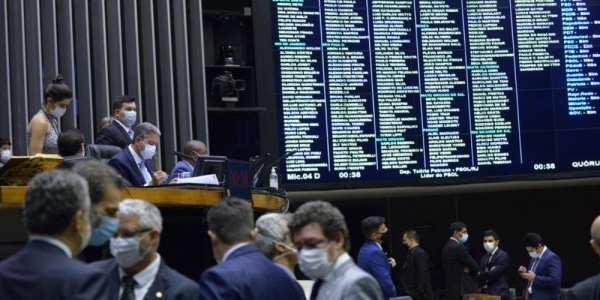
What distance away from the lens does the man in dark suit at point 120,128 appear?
23.5ft

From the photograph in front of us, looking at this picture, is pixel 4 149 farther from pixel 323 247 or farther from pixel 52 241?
pixel 52 241

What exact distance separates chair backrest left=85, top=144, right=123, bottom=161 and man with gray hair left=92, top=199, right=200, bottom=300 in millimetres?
3247

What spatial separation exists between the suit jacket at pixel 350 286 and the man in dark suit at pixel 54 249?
0.92 meters

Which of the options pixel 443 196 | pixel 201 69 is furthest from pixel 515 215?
pixel 201 69

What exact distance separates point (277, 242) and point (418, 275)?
6.71 metres

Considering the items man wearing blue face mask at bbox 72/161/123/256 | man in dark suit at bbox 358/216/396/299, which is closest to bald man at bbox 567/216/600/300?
man wearing blue face mask at bbox 72/161/123/256

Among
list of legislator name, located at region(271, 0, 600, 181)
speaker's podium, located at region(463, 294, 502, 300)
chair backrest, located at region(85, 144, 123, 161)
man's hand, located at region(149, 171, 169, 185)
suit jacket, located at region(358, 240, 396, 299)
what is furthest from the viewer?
speaker's podium, located at region(463, 294, 502, 300)

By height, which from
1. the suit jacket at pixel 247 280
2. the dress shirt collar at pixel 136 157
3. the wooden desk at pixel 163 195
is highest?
the dress shirt collar at pixel 136 157

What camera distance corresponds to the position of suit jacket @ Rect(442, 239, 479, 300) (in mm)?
10695

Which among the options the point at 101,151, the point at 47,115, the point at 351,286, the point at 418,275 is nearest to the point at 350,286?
the point at 351,286

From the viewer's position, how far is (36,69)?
929 centimetres

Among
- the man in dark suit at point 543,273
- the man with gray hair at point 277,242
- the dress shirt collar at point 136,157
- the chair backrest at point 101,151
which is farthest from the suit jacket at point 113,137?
the man in dark suit at point 543,273

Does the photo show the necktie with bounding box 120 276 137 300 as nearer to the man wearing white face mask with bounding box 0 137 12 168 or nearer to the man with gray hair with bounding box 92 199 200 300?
the man with gray hair with bounding box 92 199 200 300

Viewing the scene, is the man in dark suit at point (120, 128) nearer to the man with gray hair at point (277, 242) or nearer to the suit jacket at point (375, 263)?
the suit jacket at point (375, 263)
